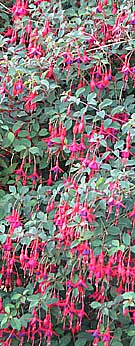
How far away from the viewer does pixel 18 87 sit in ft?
6.54

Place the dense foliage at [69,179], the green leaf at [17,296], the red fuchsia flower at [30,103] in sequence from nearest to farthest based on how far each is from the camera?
the dense foliage at [69,179]
the green leaf at [17,296]
the red fuchsia flower at [30,103]

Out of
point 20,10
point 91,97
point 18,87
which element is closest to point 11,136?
point 18,87

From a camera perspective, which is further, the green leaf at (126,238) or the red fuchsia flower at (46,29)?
the red fuchsia flower at (46,29)

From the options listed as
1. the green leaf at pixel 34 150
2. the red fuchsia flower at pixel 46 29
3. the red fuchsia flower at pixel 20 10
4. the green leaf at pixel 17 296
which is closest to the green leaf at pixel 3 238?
the green leaf at pixel 17 296

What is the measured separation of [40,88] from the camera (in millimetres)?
2008

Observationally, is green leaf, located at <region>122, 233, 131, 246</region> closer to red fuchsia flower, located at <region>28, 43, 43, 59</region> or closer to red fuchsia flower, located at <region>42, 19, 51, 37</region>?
red fuchsia flower, located at <region>28, 43, 43, 59</region>

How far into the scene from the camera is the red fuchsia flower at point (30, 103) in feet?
6.59

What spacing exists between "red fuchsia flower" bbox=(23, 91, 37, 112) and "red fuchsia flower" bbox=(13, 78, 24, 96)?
3 cm

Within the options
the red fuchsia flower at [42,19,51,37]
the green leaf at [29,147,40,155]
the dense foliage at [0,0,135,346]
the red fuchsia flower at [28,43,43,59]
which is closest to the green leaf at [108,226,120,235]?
the dense foliage at [0,0,135,346]

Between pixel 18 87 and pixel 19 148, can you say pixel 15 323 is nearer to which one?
pixel 19 148

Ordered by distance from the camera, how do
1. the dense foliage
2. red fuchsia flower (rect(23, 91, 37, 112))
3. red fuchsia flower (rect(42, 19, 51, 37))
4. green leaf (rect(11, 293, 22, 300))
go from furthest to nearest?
red fuchsia flower (rect(42, 19, 51, 37)) → red fuchsia flower (rect(23, 91, 37, 112)) → green leaf (rect(11, 293, 22, 300)) → the dense foliage

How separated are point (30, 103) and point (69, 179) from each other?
1.02 feet

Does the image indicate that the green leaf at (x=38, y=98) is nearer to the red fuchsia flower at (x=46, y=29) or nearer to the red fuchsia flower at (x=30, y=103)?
the red fuchsia flower at (x=30, y=103)

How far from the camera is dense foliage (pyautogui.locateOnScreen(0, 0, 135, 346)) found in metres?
1.76
